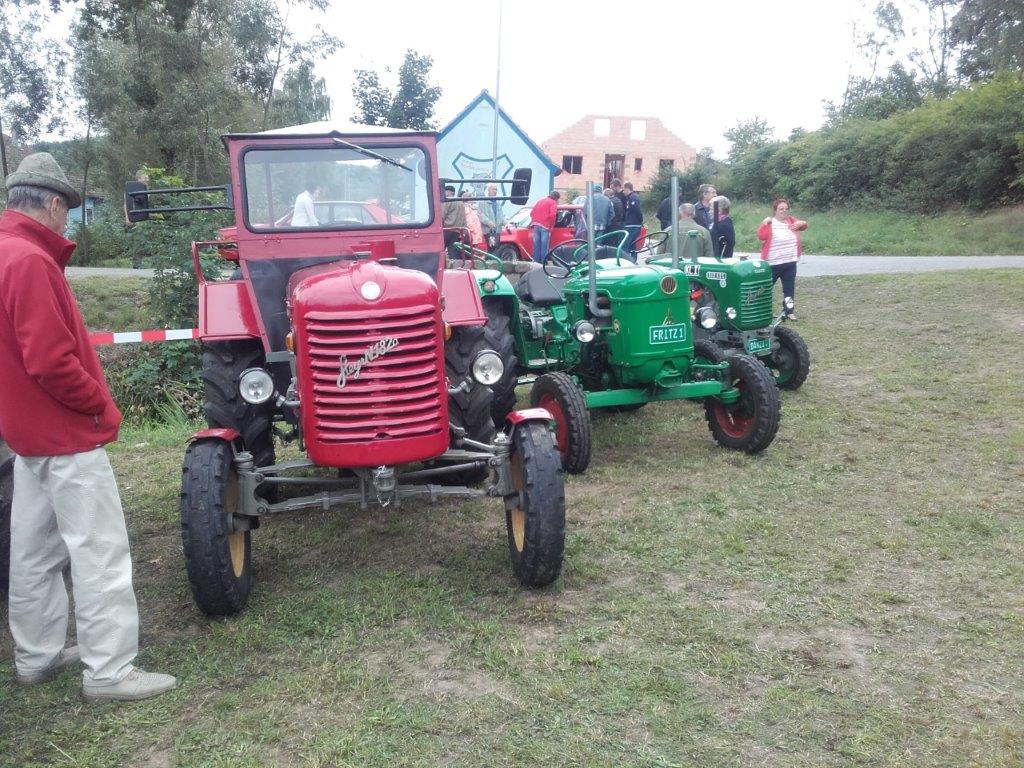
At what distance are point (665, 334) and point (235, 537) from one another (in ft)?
10.1

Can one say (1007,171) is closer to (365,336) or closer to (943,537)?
(943,537)

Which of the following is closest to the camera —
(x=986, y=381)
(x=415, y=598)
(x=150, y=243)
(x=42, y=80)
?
(x=415, y=598)

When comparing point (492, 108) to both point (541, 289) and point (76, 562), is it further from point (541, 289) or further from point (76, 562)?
point (76, 562)

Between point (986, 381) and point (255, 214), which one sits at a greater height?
point (255, 214)

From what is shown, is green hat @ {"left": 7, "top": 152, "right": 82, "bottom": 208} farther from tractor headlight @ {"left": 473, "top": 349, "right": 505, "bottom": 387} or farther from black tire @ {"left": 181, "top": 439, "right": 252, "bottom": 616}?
tractor headlight @ {"left": 473, "top": 349, "right": 505, "bottom": 387}

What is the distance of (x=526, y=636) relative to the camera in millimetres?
3506

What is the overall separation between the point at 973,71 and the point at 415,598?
34.0 m

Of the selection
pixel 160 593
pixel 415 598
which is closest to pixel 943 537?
pixel 415 598

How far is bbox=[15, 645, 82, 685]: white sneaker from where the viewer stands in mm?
3258

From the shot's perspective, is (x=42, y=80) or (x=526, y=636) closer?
(x=526, y=636)

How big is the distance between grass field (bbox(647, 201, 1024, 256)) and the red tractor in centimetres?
1730

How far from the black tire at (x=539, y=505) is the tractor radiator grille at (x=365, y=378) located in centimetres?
47

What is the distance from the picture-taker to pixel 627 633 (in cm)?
350

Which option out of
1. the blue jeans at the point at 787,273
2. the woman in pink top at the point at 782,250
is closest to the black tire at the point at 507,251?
the woman in pink top at the point at 782,250
